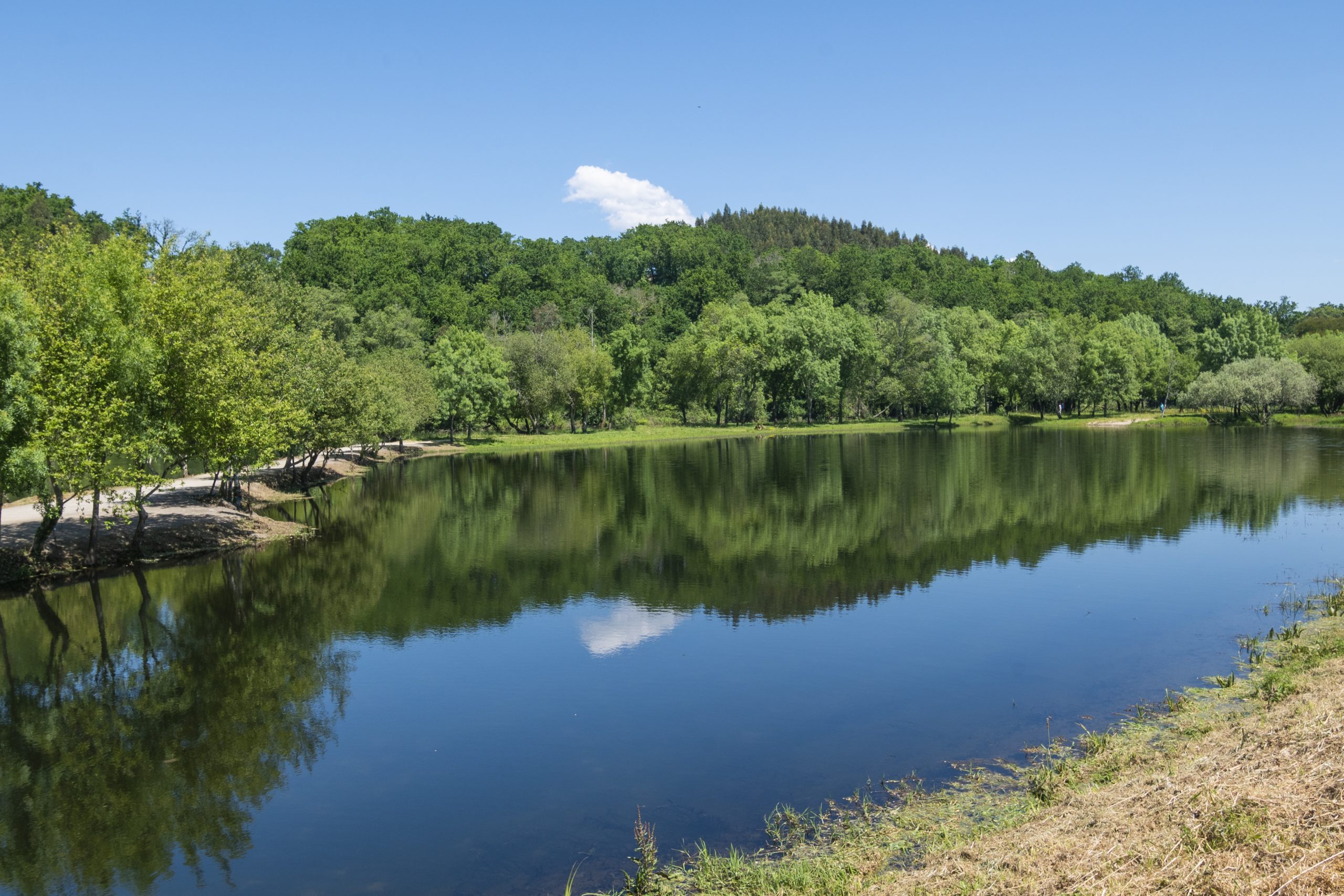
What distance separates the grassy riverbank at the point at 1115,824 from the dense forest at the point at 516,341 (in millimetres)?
25028

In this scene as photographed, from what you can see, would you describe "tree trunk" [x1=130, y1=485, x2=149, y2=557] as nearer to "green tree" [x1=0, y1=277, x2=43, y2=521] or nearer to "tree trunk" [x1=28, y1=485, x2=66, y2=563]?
"tree trunk" [x1=28, y1=485, x2=66, y2=563]

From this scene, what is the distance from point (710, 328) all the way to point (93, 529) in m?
90.5

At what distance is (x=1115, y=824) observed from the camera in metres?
9.38

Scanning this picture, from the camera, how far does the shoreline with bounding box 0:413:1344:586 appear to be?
30141 mm

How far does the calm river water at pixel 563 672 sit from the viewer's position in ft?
40.3

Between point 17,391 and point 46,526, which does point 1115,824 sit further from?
point 46,526

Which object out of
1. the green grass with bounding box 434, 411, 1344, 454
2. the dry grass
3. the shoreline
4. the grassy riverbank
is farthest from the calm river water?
the green grass with bounding box 434, 411, 1344, 454

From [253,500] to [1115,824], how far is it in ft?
144

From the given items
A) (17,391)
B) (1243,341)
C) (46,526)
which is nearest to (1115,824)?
(17,391)

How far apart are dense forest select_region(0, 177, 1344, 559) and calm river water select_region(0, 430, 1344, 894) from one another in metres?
6.26

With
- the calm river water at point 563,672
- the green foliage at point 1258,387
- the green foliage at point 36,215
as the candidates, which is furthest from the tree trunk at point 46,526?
the green foliage at point 1258,387

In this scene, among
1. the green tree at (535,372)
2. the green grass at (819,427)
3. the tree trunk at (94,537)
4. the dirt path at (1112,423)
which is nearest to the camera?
the tree trunk at (94,537)

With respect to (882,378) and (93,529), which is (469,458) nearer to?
(93,529)

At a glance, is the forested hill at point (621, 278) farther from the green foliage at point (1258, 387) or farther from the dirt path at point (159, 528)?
the dirt path at point (159, 528)
